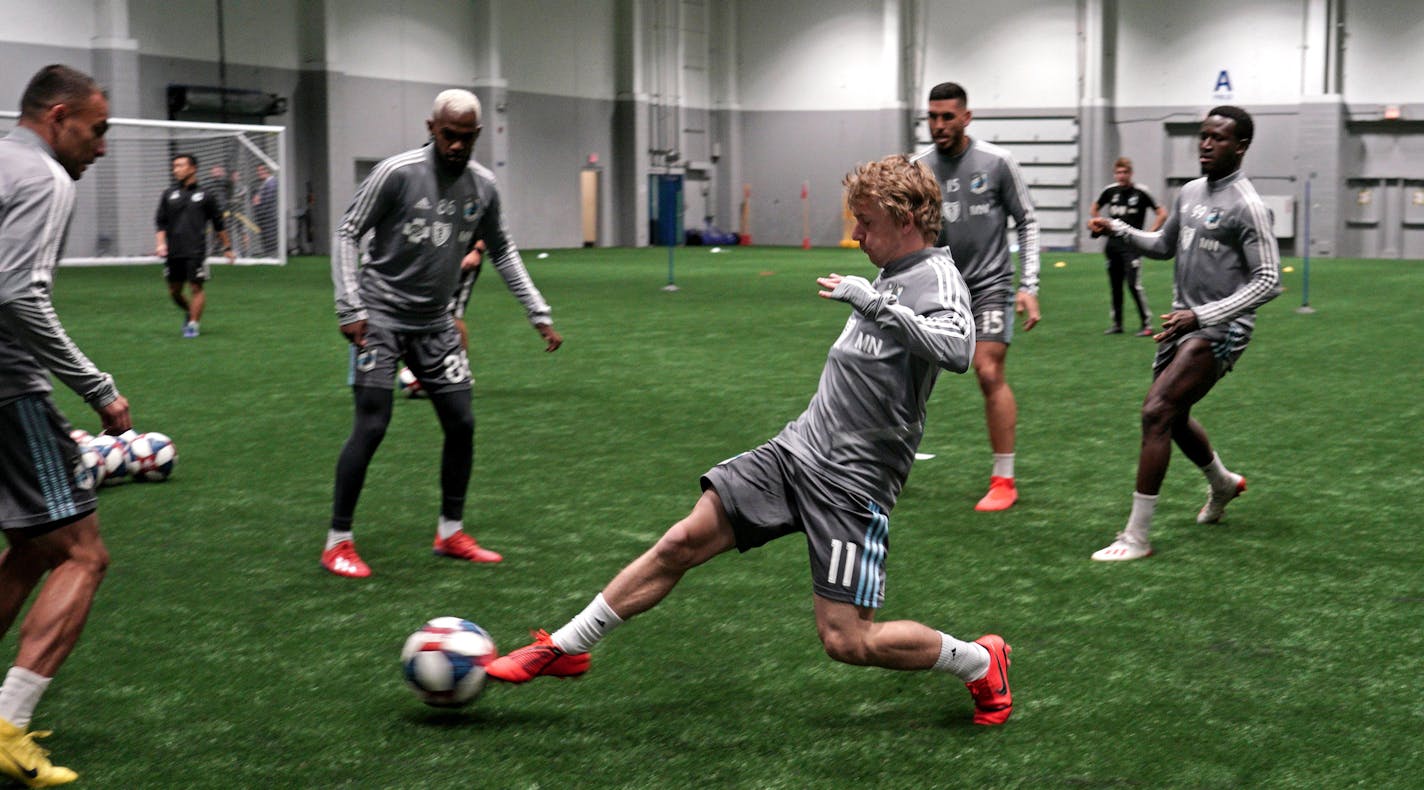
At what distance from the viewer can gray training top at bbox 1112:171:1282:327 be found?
593 cm

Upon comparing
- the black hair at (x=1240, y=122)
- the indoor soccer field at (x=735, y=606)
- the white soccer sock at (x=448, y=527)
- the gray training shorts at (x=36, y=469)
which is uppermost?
the black hair at (x=1240, y=122)

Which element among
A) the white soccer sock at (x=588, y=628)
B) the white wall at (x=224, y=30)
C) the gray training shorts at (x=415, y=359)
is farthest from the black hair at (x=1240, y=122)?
the white wall at (x=224, y=30)

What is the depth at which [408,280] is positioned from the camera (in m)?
5.80

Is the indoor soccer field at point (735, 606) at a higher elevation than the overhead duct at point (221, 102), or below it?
below

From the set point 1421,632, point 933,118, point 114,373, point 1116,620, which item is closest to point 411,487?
point 933,118

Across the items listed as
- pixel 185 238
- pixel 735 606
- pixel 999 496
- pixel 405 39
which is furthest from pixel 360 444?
pixel 405 39

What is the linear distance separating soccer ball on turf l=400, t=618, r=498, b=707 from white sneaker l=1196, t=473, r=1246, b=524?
3.97 m

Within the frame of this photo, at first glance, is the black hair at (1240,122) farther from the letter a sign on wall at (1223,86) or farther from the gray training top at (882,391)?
the letter a sign on wall at (1223,86)

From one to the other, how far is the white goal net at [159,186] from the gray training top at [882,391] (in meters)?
23.4

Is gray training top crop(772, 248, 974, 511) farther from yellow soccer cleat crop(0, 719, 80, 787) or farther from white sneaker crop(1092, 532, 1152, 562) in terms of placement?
white sneaker crop(1092, 532, 1152, 562)

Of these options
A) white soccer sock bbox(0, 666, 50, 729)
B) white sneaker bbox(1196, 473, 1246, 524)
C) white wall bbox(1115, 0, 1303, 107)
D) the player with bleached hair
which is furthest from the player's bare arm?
white wall bbox(1115, 0, 1303, 107)

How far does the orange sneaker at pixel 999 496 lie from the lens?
7.21m

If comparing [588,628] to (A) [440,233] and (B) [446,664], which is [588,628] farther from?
(A) [440,233]

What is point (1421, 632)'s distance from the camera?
5051 mm
